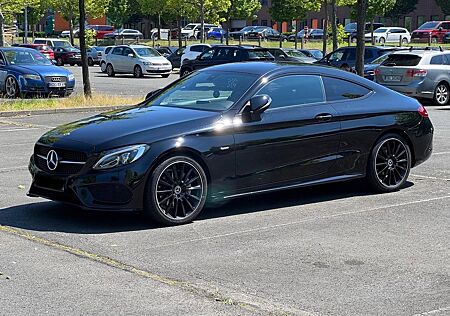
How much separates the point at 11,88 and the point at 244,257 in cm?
1885

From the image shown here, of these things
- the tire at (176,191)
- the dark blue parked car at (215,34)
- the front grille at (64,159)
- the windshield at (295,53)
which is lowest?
the dark blue parked car at (215,34)

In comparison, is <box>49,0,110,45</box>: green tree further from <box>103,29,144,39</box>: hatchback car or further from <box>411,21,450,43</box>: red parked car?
<box>411,21,450,43</box>: red parked car

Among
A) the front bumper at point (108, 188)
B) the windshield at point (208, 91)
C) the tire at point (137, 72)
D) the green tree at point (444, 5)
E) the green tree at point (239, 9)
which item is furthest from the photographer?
the green tree at point (444, 5)

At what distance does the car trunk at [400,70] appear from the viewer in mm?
23875

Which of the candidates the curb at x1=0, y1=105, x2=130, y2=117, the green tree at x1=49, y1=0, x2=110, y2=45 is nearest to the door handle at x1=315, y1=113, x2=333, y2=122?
the curb at x1=0, y1=105, x2=130, y2=117

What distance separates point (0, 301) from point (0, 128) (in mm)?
11562

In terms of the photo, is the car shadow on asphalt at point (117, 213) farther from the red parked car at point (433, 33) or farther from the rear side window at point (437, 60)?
the red parked car at point (433, 33)

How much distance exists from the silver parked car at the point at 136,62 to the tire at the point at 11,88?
1585cm

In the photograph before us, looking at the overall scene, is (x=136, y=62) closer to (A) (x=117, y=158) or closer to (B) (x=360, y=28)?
(B) (x=360, y=28)

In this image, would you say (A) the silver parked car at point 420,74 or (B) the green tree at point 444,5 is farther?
(B) the green tree at point 444,5

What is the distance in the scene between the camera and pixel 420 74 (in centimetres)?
2380

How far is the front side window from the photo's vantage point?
29.7ft

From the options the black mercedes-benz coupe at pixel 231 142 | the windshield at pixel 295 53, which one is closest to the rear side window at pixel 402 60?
the windshield at pixel 295 53

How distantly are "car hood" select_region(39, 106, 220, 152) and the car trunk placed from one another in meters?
16.0
